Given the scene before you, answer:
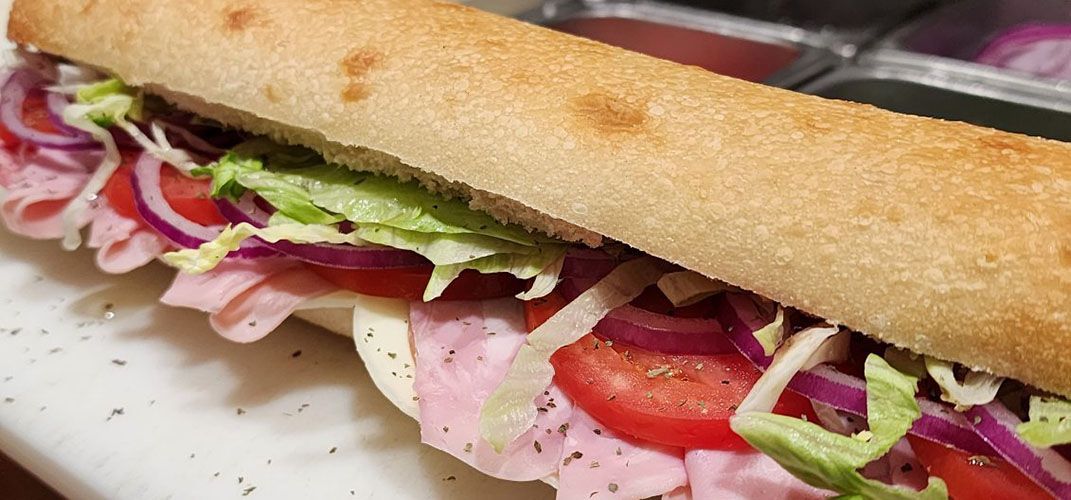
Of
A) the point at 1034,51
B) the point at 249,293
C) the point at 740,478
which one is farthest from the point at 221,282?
the point at 1034,51

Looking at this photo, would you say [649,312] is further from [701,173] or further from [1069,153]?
[1069,153]

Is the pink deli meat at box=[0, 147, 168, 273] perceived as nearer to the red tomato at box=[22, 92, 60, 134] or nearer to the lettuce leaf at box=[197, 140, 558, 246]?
the red tomato at box=[22, 92, 60, 134]

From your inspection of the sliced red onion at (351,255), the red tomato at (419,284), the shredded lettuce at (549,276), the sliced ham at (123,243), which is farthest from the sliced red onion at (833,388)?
the sliced ham at (123,243)

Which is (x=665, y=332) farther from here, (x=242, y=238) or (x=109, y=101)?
(x=109, y=101)

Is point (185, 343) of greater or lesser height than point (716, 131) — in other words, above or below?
below

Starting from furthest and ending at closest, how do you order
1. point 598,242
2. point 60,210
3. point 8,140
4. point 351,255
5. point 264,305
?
1. point 8,140
2. point 60,210
3. point 264,305
4. point 351,255
5. point 598,242

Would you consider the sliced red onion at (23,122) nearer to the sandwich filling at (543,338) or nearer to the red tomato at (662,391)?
the sandwich filling at (543,338)

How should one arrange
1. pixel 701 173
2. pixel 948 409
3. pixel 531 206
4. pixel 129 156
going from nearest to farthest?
pixel 948 409 → pixel 701 173 → pixel 531 206 → pixel 129 156

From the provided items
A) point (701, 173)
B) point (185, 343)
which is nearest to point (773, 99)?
point (701, 173)
